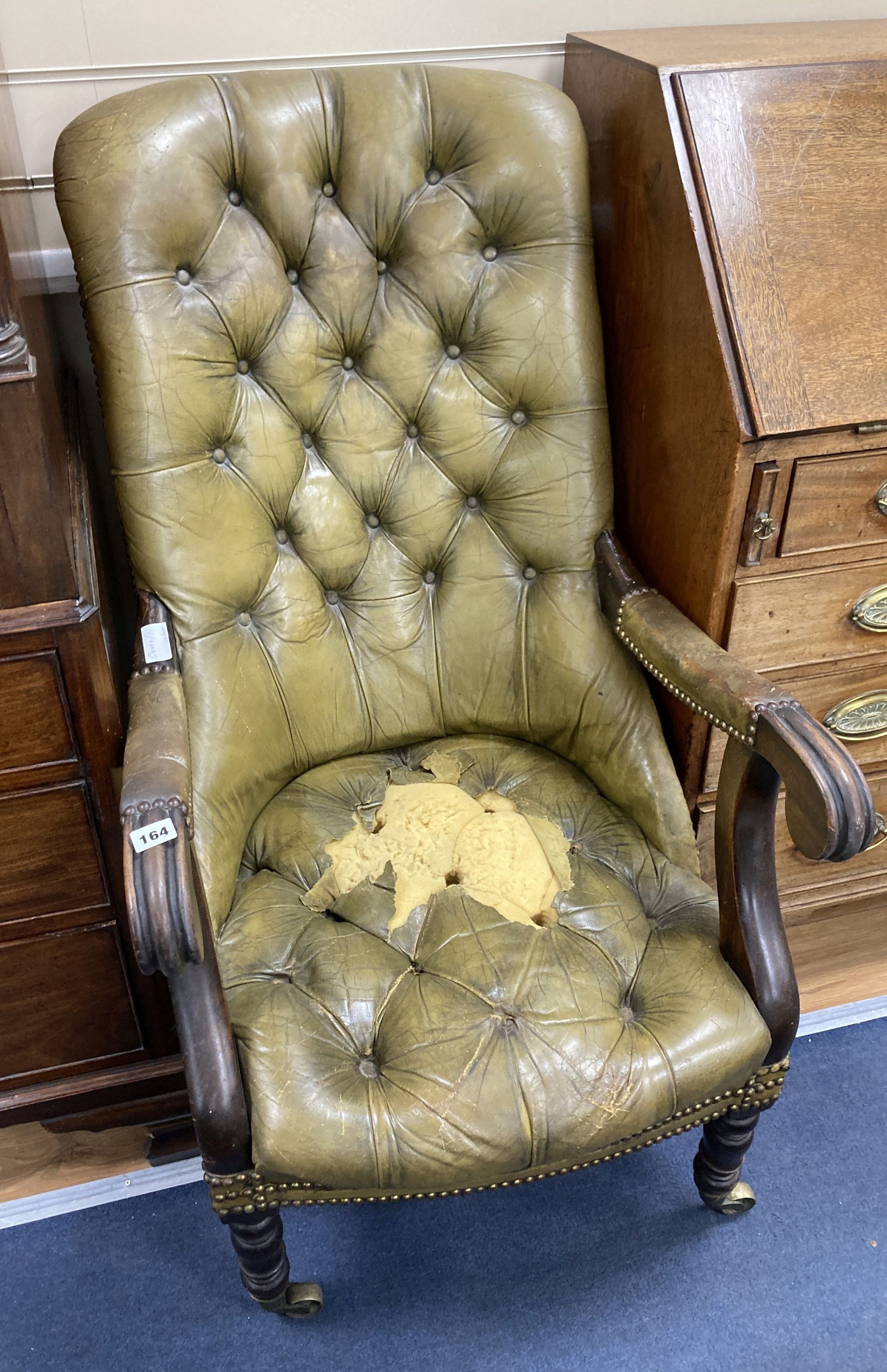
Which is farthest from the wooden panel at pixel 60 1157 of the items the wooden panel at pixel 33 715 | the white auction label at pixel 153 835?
the white auction label at pixel 153 835

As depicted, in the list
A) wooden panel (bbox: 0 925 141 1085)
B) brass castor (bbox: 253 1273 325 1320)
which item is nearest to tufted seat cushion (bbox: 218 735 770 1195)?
wooden panel (bbox: 0 925 141 1085)

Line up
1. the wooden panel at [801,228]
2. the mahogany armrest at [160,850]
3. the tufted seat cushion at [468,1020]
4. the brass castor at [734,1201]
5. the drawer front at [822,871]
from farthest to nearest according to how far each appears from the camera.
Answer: the drawer front at [822,871], the brass castor at [734,1201], the wooden panel at [801,228], the tufted seat cushion at [468,1020], the mahogany armrest at [160,850]

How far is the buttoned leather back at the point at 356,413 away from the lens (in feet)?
4.05

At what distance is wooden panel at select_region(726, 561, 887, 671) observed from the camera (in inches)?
51.3

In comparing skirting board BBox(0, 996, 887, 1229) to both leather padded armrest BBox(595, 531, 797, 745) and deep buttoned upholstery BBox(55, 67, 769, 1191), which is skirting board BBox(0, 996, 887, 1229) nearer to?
deep buttoned upholstery BBox(55, 67, 769, 1191)

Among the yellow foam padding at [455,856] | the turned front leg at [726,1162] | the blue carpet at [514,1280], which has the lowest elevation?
the blue carpet at [514,1280]

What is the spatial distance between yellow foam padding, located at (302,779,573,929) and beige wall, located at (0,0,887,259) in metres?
0.95

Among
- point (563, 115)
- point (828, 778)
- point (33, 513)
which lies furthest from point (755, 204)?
point (33, 513)

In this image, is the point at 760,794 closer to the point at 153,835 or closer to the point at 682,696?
the point at 682,696

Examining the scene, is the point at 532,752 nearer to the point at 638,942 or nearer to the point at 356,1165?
the point at 638,942

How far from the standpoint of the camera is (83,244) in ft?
3.95

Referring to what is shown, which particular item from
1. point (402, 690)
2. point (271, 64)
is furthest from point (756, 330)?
point (271, 64)

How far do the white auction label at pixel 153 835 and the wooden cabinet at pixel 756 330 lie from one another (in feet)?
2.38

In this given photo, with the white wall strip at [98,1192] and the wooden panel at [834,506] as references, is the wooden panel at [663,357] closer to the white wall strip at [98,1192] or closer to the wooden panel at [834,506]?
the wooden panel at [834,506]
